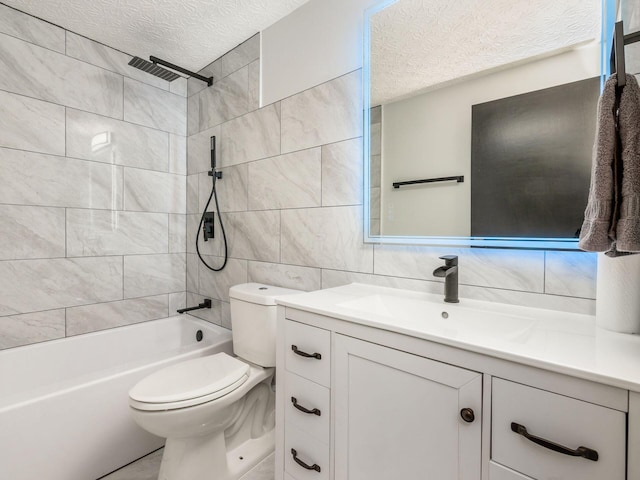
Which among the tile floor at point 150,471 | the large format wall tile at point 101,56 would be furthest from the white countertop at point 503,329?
the large format wall tile at point 101,56

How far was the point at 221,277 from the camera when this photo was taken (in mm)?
2342

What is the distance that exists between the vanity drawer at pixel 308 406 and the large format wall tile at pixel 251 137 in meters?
1.31

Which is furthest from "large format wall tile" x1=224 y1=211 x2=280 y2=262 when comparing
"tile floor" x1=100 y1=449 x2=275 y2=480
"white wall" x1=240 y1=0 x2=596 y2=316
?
"tile floor" x1=100 y1=449 x2=275 y2=480

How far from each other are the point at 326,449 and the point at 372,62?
1.60 metres

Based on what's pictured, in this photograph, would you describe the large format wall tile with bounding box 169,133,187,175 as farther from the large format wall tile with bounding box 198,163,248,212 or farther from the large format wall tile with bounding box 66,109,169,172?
the large format wall tile with bounding box 198,163,248,212

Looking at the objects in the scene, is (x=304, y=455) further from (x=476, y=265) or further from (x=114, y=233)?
(x=114, y=233)

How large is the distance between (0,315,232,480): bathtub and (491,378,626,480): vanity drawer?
1.65 metres

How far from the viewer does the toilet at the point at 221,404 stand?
1266 mm

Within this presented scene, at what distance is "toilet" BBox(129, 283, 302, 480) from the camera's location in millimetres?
1266

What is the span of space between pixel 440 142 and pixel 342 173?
0.48m

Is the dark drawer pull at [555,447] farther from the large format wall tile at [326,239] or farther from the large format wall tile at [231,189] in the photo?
the large format wall tile at [231,189]

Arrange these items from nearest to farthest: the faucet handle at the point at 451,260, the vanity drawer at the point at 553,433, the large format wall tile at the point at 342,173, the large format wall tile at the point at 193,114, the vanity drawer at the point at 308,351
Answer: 1. the vanity drawer at the point at 553,433
2. the vanity drawer at the point at 308,351
3. the faucet handle at the point at 451,260
4. the large format wall tile at the point at 342,173
5. the large format wall tile at the point at 193,114

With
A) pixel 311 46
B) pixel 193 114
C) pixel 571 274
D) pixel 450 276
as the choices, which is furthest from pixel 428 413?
pixel 193 114

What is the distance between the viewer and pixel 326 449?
3.51 feet
